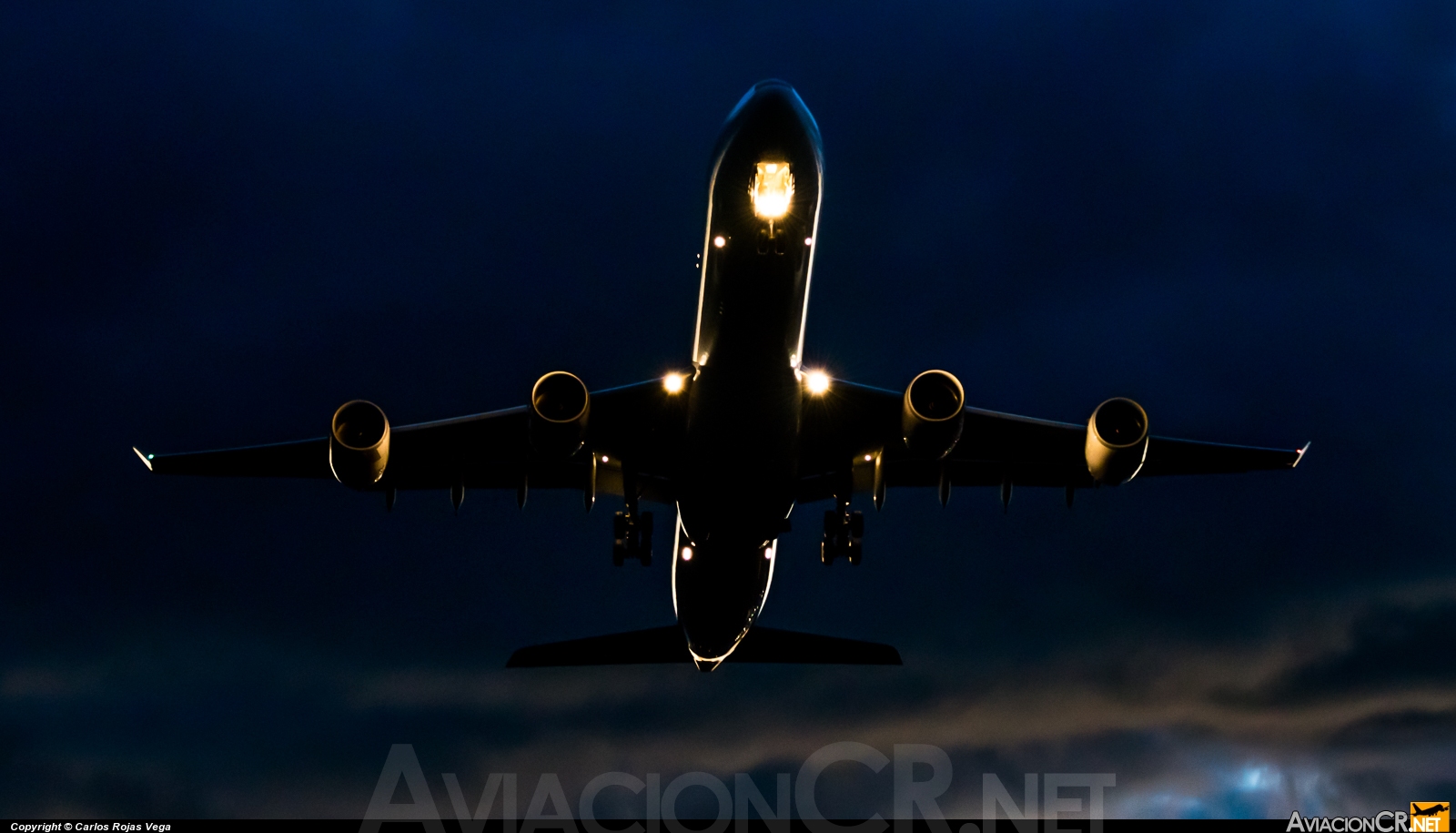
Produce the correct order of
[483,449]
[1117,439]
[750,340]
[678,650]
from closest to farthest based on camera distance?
1. [750,340]
2. [1117,439]
3. [483,449]
4. [678,650]

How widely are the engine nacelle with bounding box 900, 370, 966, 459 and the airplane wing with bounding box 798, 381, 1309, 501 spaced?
206 cm

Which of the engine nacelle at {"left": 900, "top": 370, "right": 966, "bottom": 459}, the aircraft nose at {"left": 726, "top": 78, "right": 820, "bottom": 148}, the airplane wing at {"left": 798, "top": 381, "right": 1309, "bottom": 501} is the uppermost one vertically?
the aircraft nose at {"left": 726, "top": 78, "right": 820, "bottom": 148}

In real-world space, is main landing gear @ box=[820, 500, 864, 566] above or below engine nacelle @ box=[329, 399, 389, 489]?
above

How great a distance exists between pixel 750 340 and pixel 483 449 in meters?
6.68

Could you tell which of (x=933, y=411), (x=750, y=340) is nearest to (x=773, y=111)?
(x=750, y=340)

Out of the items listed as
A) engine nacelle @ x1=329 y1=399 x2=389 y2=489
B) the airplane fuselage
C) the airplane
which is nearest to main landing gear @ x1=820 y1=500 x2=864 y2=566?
the airplane

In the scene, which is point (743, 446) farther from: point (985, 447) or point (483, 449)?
point (985, 447)

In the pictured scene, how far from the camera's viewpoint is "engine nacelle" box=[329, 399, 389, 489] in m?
18.0

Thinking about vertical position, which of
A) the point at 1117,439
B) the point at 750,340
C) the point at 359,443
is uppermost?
the point at 750,340

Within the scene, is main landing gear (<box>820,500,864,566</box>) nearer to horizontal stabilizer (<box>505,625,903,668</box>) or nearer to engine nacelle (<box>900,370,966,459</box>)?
horizontal stabilizer (<box>505,625,903,668</box>)

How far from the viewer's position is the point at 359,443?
18234mm

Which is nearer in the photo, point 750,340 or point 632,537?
point 750,340

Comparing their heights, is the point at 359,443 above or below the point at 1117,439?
below

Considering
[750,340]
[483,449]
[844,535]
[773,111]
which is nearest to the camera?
[773,111]
